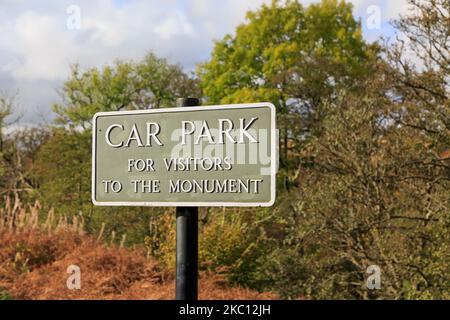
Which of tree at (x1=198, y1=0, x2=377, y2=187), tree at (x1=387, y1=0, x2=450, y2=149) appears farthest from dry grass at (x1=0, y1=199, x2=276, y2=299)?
tree at (x1=198, y1=0, x2=377, y2=187)

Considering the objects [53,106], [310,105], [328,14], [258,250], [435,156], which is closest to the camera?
[435,156]

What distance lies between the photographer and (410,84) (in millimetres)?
10852

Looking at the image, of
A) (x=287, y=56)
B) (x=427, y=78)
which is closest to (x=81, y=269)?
(x=427, y=78)

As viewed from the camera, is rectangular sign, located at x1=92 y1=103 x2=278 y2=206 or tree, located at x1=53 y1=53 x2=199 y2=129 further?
tree, located at x1=53 y1=53 x2=199 y2=129

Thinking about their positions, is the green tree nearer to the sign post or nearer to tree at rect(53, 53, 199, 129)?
tree at rect(53, 53, 199, 129)

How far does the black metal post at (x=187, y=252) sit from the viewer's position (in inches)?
175

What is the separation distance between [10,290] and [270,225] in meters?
9.57

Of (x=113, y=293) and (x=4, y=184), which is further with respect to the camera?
(x=4, y=184)

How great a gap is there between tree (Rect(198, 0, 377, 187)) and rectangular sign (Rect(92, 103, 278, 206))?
1814 centimetres

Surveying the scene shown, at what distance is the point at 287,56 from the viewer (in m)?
24.7

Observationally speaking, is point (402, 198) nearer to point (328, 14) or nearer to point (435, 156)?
point (435, 156)

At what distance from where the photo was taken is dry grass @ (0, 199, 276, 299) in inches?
384

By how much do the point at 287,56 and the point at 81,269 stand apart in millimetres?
15743
